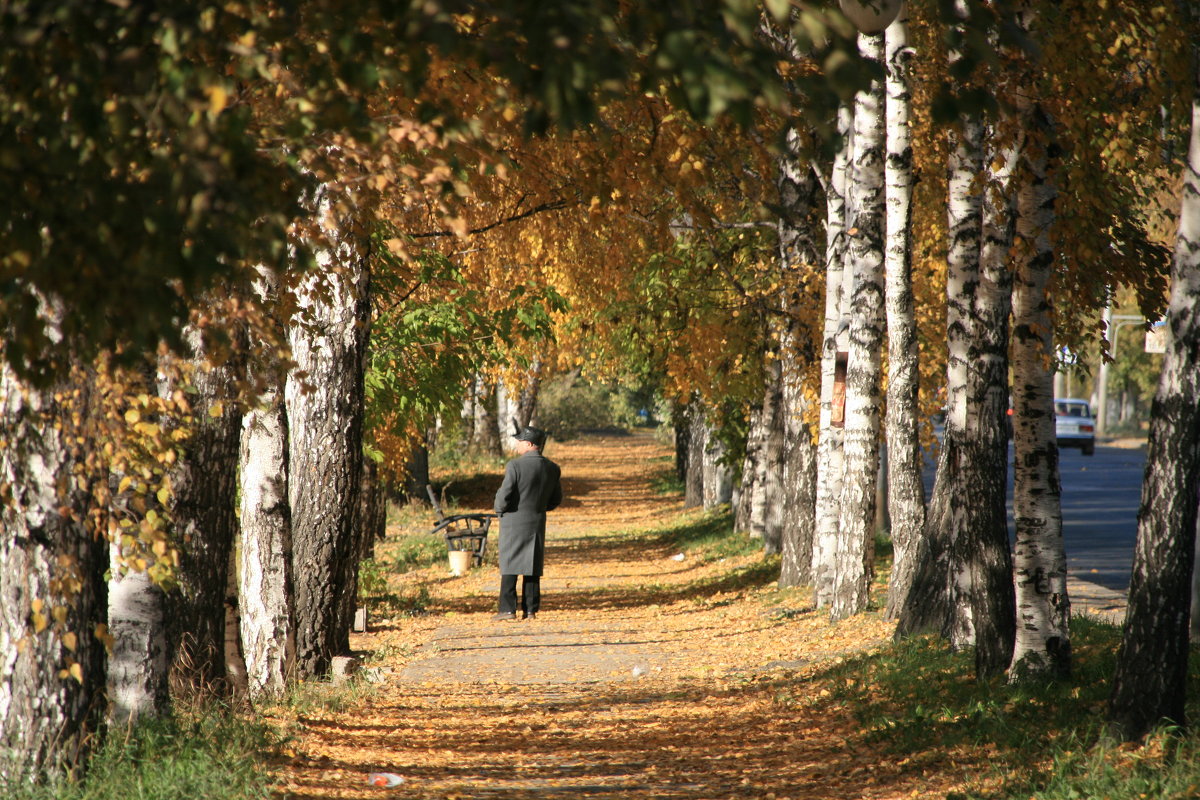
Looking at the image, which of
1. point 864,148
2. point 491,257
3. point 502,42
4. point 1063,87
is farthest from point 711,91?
point 491,257

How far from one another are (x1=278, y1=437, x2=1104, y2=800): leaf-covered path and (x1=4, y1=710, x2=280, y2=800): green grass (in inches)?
11.1

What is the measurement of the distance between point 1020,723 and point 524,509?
780cm

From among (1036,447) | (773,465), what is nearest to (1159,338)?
(1036,447)

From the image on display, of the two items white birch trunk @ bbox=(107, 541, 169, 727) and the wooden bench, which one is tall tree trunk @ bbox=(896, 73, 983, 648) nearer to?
white birch trunk @ bbox=(107, 541, 169, 727)

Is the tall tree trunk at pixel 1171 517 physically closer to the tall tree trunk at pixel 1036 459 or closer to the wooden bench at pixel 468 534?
the tall tree trunk at pixel 1036 459

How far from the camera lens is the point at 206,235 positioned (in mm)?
3244

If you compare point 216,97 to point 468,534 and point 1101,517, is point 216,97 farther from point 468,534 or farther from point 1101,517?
point 1101,517

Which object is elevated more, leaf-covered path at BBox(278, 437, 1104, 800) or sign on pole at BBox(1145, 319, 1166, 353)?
sign on pole at BBox(1145, 319, 1166, 353)

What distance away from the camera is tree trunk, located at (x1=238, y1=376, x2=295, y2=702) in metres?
9.59

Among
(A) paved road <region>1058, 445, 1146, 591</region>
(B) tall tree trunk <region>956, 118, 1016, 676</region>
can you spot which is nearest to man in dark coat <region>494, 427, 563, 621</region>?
(A) paved road <region>1058, 445, 1146, 591</region>

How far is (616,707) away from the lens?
32.3 feet

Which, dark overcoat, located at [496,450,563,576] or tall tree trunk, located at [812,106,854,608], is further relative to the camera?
dark overcoat, located at [496,450,563,576]

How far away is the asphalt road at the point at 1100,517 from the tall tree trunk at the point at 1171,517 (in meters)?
0.70

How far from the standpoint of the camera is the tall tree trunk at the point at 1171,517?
6.06 meters
